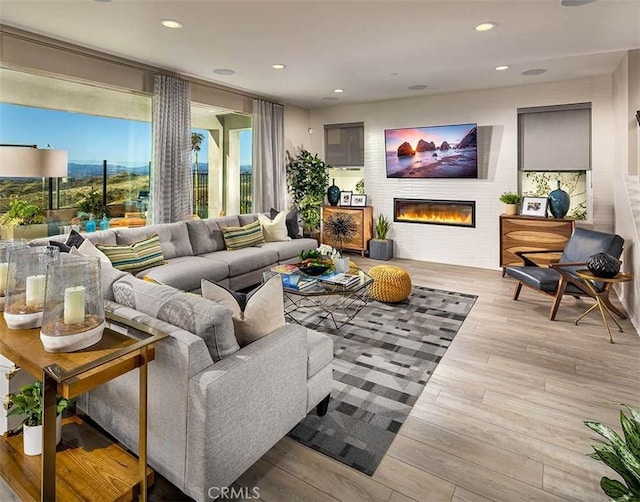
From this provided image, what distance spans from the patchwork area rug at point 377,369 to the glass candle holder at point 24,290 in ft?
4.56

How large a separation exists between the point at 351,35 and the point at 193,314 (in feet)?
10.2

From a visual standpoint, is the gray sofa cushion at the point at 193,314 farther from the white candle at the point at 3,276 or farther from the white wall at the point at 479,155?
the white wall at the point at 479,155

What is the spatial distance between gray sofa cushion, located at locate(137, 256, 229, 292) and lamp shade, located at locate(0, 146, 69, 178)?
1.17 meters

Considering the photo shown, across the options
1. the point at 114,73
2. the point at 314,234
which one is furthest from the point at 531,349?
the point at 114,73

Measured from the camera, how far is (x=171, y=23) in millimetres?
3441

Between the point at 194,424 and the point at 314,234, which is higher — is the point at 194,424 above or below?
below

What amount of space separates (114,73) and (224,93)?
5.71 ft

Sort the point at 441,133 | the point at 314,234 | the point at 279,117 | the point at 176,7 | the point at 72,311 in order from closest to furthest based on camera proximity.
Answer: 1. the point at 72,311
2. the point at 176,7
3. the point at 441,133
4. the point at 279,117
5. the point at 314,234

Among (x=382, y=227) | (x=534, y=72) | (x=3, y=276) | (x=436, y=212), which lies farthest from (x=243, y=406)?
(x=436, y=212)

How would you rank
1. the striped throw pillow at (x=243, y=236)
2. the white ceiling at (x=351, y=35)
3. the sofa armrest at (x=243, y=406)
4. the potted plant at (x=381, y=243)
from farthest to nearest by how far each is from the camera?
the potted plant at (x=381, y=243) < the striped throw pillow at (x=243, y=236) < the white ceiling at (x=351, y=35) < the sofa armrest at (x=243, y=406)

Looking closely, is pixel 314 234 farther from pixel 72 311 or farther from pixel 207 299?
pixel 72 311

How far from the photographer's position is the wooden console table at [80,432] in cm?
132

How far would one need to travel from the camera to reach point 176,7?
3.11 meters

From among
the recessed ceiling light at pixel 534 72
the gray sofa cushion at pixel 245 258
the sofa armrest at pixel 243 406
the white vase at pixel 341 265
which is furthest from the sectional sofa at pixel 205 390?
the recessed ceiling light at pixel 534 72
